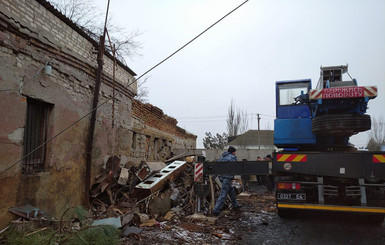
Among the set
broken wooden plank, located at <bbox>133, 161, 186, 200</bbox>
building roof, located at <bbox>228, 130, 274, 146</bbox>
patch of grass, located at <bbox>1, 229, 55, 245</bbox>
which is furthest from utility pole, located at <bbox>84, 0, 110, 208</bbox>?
building roof, located at <bbox>228, 130, 274, 146</bbox>

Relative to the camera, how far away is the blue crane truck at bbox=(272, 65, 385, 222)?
5.31 meters

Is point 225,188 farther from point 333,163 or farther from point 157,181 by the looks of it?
point 333,163


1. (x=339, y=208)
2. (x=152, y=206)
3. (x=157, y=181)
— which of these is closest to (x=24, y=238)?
(x=152, y=206)

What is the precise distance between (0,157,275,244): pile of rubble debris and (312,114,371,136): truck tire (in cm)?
A: 304

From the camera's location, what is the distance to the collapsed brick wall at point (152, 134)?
10914 mm

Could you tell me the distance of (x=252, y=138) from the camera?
42500 millimetres

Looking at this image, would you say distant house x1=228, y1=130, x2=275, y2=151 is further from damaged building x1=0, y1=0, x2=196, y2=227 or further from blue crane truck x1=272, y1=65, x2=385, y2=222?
blue crane truck x1=272, y1=65, x2=385, y2=222

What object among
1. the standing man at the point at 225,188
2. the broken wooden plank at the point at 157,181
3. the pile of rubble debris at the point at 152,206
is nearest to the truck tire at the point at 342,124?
the standing man at the point at 225,188

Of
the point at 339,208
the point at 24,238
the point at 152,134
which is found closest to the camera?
the point at 24,238

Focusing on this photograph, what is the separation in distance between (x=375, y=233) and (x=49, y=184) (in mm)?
6674

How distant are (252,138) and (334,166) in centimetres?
3773

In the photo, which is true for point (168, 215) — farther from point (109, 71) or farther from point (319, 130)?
point (109, 71)

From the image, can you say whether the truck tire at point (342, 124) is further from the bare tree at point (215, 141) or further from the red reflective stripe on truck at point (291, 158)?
the bare tree at point (215, 141)

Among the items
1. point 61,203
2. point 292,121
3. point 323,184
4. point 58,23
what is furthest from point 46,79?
point 323,184
